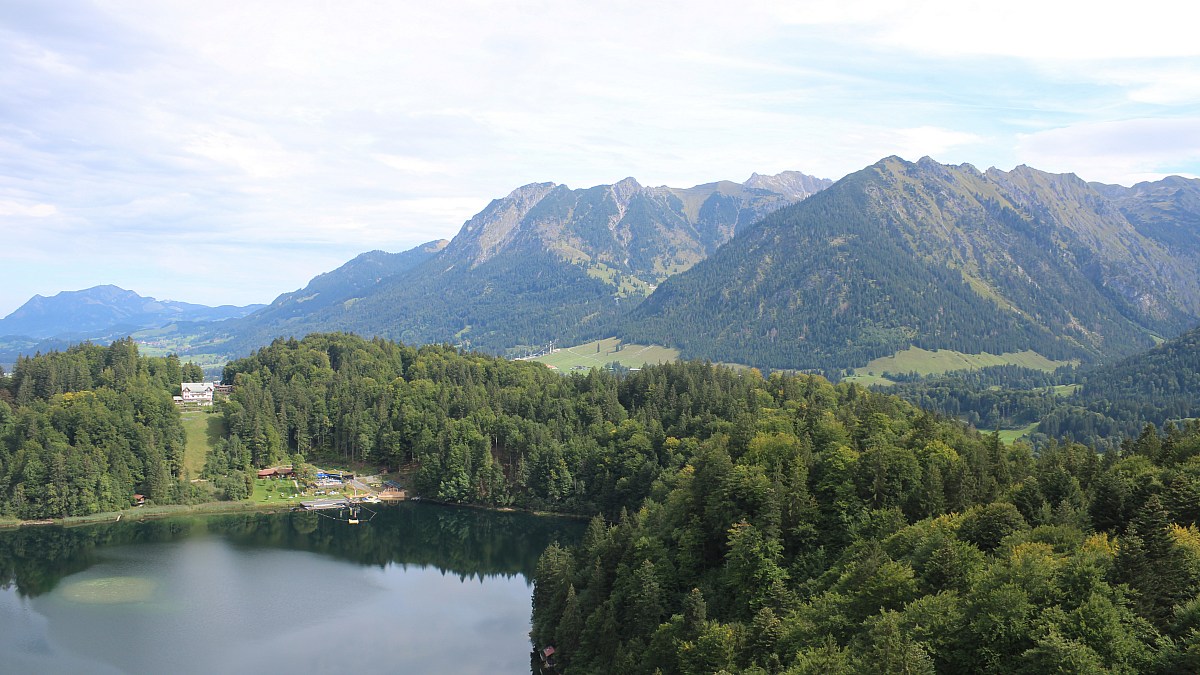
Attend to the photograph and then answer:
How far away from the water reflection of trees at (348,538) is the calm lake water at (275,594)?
0.79 feet

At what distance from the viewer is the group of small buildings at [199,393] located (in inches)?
5335

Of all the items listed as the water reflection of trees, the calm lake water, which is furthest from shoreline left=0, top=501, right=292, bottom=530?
the calm lake water

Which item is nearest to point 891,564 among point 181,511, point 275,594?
point 275,594

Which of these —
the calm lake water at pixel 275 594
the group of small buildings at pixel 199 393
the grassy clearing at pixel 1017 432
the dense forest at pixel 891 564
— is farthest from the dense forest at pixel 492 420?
the grassy clearing at pixel 1017 432

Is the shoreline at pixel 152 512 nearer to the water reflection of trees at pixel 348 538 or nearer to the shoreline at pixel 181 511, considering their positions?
the shoreline at pixel 181 511

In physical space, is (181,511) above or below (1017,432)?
above

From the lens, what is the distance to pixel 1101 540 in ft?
118

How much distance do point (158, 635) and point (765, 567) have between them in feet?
146

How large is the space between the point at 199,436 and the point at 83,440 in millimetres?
16281

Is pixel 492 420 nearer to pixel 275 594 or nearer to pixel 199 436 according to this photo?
pixel 199 436

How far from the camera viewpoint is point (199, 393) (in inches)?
5482

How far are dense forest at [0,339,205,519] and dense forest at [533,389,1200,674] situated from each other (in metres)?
62.9

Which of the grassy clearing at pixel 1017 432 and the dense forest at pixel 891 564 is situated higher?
the dense forest at pixel 891 564

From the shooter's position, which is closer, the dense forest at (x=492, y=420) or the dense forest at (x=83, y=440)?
the dense forest at (x=83, y=440)
